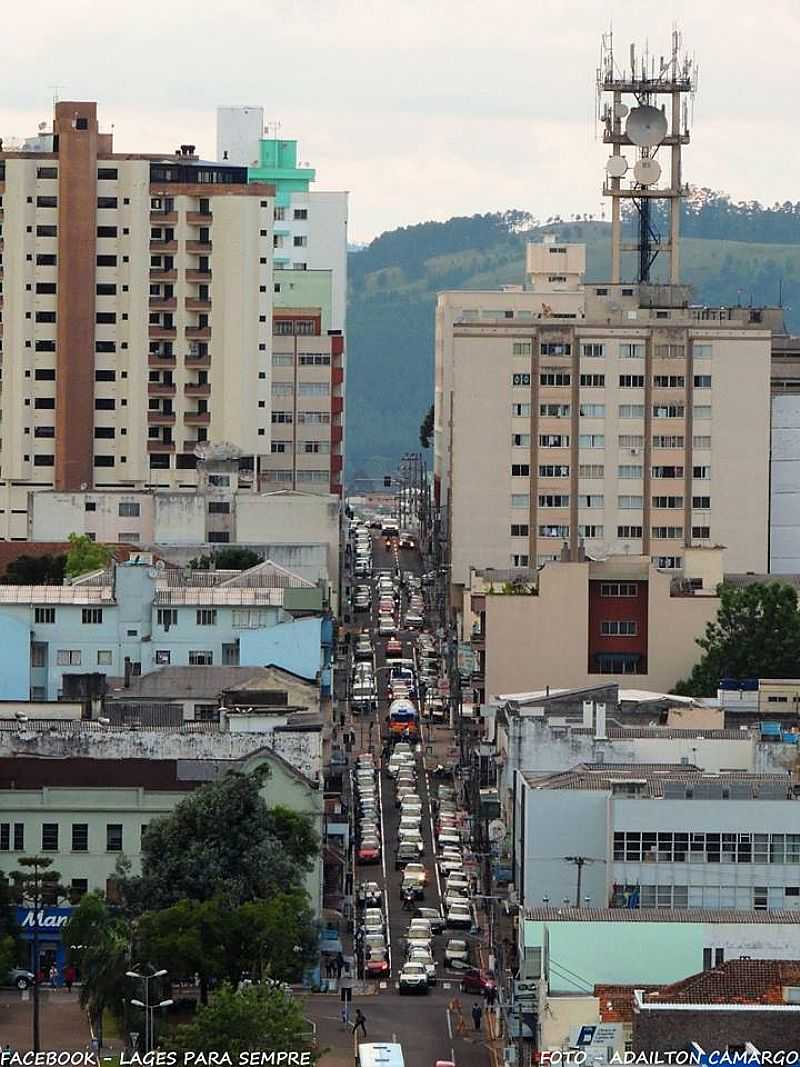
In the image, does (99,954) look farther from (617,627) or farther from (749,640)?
(617,627)

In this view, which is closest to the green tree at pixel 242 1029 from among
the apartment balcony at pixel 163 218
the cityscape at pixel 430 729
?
the cityscape at pixel 430 729

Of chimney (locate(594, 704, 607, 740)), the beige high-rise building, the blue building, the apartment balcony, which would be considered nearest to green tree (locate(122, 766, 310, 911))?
chimney (locate(594, 704, 607, 740))

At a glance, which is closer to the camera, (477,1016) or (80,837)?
(477,1016)

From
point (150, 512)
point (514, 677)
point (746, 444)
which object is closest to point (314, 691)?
point (514, 677)

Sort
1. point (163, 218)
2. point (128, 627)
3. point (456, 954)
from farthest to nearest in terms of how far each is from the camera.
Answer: point (163, 218) < point (128, 627) < point (456, 954)

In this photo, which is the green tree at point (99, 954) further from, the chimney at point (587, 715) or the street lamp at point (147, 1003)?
the chimney at point (587, 715)

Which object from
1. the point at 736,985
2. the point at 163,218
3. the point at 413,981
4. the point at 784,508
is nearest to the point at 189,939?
the point at 413,981

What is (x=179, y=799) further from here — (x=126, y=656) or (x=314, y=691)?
(x=126, y=656)
